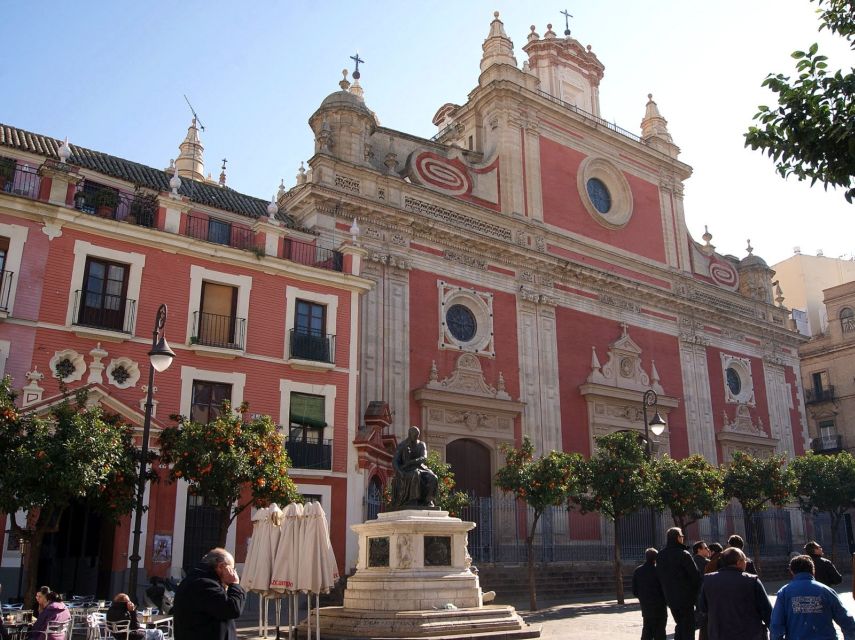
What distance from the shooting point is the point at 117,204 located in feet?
61.4

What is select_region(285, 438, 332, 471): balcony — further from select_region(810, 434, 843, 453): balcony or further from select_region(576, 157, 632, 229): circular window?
select_region(810, 434, 843, 453): balcony

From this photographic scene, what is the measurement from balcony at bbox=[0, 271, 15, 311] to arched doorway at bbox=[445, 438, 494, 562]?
11.7 meters

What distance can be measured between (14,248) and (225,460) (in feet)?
20.9

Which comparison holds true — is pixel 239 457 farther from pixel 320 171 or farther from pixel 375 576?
pixel 320 171

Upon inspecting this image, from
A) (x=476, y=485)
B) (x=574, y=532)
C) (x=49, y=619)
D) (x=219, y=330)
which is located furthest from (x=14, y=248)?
(x=574, y=532)

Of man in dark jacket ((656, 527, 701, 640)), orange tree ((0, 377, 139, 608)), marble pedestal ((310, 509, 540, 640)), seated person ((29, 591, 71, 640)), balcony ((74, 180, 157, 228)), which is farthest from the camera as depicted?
balcony ((74, 180, 157, 228))

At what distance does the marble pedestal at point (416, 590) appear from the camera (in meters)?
11.1

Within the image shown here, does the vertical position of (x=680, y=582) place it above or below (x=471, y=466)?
below

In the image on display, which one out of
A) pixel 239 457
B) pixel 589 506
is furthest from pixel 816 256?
pixel 239 457

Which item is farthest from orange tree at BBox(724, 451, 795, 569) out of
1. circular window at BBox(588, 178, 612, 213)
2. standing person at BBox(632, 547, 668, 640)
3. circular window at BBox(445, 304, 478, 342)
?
standing person at BBox(632, 547, 668, 640)

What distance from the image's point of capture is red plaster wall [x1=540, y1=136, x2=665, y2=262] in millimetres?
28797

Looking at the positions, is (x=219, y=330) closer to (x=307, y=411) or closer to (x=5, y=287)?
(x=307, y=411)

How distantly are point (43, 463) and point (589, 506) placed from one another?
44.0 feet

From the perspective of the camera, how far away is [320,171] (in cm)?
2306
